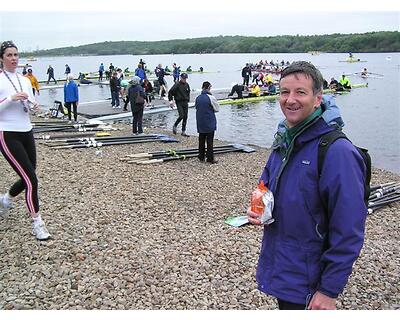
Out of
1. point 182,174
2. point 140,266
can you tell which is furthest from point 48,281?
point 182,174

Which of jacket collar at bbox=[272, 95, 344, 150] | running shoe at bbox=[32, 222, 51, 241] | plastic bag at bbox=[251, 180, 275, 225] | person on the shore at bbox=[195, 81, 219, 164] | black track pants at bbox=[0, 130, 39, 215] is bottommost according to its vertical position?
running shoe at bbox=[32, 222, 51, 241]

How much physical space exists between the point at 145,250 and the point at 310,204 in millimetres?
3325

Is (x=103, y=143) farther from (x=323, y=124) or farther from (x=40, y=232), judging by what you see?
(x=323, y=124)

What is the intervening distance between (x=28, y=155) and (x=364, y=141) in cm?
1678

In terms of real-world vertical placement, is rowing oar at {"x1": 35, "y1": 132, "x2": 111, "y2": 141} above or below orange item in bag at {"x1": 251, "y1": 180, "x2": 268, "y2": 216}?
below

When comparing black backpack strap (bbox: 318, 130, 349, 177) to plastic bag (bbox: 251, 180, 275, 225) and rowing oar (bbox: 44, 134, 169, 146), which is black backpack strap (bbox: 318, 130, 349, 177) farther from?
rowing oar (bbox: 44, 134, 169, 146)

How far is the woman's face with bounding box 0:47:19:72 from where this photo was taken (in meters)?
Answer: 4.32

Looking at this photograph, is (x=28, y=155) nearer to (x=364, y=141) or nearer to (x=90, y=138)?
(x=90, y=138)

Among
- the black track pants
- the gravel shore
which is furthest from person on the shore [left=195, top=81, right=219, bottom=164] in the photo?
the black track pants

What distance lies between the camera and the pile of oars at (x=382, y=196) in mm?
7930

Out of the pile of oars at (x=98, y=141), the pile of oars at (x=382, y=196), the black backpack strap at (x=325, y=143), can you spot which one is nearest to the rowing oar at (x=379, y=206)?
the pile of oars at (x=382, y=196)

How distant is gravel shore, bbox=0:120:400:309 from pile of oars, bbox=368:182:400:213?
21cm

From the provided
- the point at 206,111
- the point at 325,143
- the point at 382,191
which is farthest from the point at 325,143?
the point at 206,111

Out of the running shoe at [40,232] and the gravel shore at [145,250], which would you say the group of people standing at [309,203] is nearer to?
the gravel shore at [145,250]
